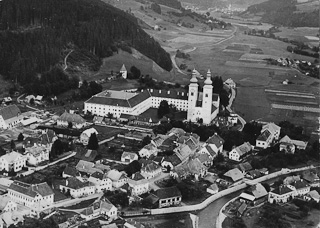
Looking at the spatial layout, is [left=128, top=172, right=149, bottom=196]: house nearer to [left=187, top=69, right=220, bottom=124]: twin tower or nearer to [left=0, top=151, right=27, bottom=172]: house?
[left=0, top=151, right=27, bottom=172]: house

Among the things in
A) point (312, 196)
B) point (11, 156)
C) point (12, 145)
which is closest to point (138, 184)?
point (11, 156)

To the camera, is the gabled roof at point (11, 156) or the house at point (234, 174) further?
the house at point (234, 174)

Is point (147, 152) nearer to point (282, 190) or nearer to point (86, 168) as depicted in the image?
point (86, 168)

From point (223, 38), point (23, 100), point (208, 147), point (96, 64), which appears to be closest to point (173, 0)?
point (223, 38)

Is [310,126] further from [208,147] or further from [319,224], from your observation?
[319,224]

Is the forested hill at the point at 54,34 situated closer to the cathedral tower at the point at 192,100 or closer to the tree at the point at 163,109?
the tree at the point at 163,109

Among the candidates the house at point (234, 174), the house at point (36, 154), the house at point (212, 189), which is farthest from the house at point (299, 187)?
the house at point (36, 154)

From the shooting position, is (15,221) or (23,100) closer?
(15,221)
